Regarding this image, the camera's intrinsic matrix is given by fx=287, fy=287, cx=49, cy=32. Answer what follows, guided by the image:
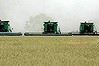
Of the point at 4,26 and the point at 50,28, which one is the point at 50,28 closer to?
the point at 50,28

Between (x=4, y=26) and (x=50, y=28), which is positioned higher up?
(x=4, y=26)

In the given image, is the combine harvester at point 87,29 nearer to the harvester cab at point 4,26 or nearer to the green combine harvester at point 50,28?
the green combine harvester at point 50,28

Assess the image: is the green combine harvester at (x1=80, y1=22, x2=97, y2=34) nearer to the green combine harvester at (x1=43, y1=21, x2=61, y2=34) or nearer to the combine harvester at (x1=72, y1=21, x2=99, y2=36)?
the combine harvester at (x1=72, y1=21, x2=99, y2=36)

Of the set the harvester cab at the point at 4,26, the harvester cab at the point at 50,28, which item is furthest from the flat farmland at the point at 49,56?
the harvester cab at the point at 4,26

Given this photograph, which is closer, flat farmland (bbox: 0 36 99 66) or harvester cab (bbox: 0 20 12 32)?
flat farmland (bbox: 0 36 99 66)

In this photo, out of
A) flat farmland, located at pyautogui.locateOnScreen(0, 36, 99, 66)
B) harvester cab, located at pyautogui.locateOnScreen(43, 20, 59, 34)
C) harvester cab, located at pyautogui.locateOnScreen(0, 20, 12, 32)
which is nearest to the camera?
flat farmland, located at pyautogui.locateOnScreen(0, 36, 99, 66)

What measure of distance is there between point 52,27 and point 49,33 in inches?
72.9

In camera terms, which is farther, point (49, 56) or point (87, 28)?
point (87, 28)

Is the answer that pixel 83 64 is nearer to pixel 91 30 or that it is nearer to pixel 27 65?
pixel 27 65

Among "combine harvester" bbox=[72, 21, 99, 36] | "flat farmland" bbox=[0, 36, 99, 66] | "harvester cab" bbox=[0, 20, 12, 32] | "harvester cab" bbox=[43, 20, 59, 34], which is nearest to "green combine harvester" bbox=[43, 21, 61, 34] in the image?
"harvester cab" bbox=[43, 20, 59, 34]

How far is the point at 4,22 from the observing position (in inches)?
2628

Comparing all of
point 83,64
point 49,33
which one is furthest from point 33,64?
point 49,33

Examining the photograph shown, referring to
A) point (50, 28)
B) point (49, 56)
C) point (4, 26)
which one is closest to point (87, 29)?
point (50, 28)

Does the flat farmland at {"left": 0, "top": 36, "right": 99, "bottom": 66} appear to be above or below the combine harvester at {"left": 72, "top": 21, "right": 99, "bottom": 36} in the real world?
below
